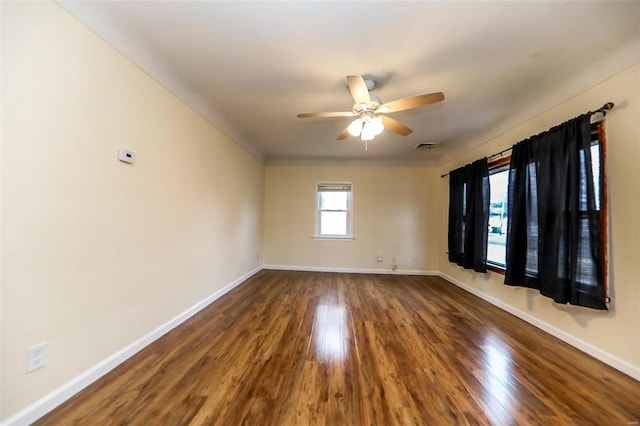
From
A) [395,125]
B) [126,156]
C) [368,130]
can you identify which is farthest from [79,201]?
[395,125]

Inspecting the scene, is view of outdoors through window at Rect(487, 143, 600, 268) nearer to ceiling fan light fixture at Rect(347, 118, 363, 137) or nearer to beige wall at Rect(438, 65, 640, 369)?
beige wall at Rect(438, 65, 640, 369)

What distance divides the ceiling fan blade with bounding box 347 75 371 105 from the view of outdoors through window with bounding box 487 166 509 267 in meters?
2.41

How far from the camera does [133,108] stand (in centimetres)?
192

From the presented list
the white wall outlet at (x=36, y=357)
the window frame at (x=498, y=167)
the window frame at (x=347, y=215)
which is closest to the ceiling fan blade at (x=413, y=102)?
the window frame at (x=498, y=167)

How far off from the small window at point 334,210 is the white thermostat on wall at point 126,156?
12.3ft

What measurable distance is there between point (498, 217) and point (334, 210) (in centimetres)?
294

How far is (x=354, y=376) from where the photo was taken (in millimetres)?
1724

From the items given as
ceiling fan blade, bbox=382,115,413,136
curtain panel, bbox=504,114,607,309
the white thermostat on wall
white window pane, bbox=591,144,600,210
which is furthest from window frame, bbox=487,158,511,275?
the white thermostat on wall

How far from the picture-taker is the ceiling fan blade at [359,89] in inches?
71.0

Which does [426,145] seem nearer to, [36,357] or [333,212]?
[333,212]

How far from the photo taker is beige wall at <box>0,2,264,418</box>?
1.22 metres

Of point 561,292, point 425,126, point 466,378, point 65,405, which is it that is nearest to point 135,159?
point 65,405

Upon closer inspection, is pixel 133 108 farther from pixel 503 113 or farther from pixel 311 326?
pixel 503 113

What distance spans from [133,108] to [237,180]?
2.02m
